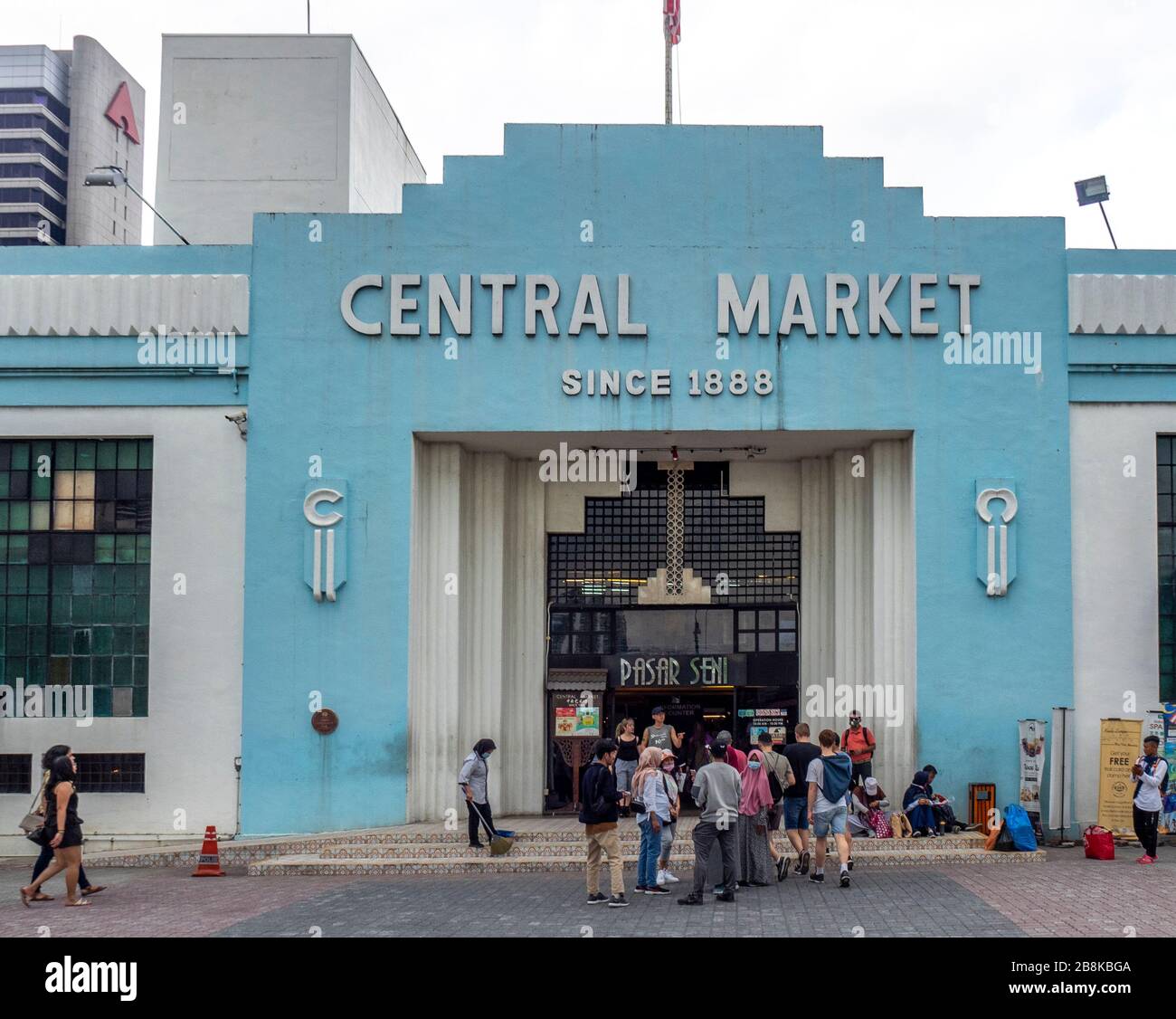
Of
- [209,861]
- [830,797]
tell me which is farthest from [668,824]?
[209,861]

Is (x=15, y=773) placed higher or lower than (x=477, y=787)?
lower

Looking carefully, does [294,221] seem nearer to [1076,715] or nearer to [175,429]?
[175,429]

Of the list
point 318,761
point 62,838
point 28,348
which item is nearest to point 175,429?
point 28,348

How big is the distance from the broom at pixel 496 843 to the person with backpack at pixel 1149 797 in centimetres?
771

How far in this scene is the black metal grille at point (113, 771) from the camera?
65.8ft

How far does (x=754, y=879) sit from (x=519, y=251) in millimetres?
9414

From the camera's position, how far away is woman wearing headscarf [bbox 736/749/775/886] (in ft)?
51.0

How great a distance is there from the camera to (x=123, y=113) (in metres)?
101

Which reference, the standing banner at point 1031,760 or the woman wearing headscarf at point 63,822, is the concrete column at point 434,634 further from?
the standing banner at point 1031,760

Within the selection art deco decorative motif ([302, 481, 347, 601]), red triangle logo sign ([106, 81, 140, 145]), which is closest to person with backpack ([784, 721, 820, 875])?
art deco decorative motif ([302, 481, 347, 601])

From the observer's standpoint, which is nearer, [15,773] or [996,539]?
[996,539]

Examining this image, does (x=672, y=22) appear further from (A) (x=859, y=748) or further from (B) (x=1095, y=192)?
(A) (x=859, y=748)

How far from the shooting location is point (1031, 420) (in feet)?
65.2

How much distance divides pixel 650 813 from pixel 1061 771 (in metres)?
7.00
